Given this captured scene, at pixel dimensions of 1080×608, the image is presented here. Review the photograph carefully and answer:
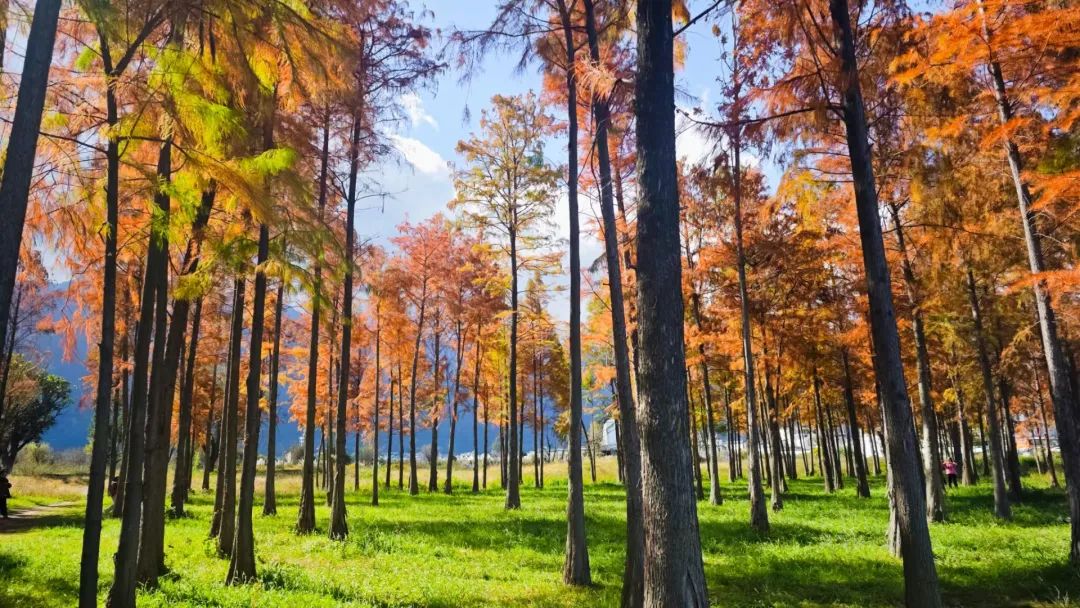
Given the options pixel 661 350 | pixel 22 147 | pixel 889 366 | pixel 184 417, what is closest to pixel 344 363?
pixel 184 417

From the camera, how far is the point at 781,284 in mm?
20219

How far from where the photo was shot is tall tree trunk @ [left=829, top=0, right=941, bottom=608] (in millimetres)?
6422

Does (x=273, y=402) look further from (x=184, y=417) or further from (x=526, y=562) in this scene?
(x=526, y=562)

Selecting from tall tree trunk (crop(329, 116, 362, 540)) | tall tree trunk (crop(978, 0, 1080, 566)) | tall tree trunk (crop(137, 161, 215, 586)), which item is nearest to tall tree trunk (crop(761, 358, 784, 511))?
tall tree trunk (crop(978, 0, 1080, 566))

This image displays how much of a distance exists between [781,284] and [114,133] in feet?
64.5

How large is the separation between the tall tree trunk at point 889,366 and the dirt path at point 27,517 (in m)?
20.0

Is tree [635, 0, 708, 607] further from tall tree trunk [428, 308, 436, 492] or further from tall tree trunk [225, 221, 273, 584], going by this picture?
tall tree trunk [428, 308, 436, 492]

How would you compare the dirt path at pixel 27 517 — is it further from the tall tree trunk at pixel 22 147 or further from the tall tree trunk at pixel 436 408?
the tall tree trunk at pixel 22 147

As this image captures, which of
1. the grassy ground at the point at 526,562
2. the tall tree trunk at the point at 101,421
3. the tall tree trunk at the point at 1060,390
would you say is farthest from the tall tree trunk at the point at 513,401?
the tall tree trunk at the point at 1060,390

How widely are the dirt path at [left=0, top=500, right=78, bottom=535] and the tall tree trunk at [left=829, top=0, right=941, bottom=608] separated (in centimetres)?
1996

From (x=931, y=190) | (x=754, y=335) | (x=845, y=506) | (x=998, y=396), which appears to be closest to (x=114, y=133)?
(x=931, y=190)

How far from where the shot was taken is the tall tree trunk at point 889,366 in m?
6.42

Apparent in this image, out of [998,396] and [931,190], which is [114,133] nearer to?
[931,190]

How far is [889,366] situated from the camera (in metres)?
6.97
